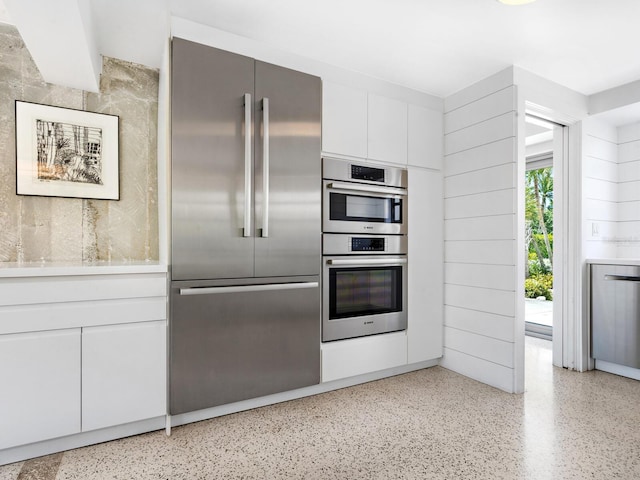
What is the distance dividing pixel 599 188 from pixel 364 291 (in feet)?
7.47

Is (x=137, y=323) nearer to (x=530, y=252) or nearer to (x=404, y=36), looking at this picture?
(x=404, y=36)

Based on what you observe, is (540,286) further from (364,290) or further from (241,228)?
(241,228)

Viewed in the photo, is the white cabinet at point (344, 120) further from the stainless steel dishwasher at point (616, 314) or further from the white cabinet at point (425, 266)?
the stainless steel dishwasher at point (616, 314)

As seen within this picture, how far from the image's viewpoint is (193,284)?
2.12m

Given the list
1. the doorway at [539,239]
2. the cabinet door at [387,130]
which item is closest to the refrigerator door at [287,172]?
the cabinet door at [387,130]

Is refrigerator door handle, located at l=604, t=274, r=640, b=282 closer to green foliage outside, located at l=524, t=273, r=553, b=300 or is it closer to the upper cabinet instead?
green foliage outside, located at l=524, t=273, r=553, b=300

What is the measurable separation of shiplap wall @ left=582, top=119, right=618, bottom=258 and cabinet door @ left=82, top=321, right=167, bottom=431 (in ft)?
10.9

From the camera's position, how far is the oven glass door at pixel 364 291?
267 centimetres

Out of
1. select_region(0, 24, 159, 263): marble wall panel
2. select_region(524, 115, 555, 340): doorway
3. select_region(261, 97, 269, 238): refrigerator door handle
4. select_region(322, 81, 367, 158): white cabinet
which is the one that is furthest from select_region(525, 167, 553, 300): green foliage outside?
select_region(0, 24, 159, 263): marble wall panel

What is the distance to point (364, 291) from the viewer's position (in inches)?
110

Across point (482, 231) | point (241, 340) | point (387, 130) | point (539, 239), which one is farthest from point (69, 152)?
point (539, 239)

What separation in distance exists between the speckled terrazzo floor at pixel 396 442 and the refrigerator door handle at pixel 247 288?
0.75 meters

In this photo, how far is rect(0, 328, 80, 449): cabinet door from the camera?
174 centimetres

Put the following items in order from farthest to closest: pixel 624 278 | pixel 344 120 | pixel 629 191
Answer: pixel 629 191 → pixel 624 278 → pixel 344 120
